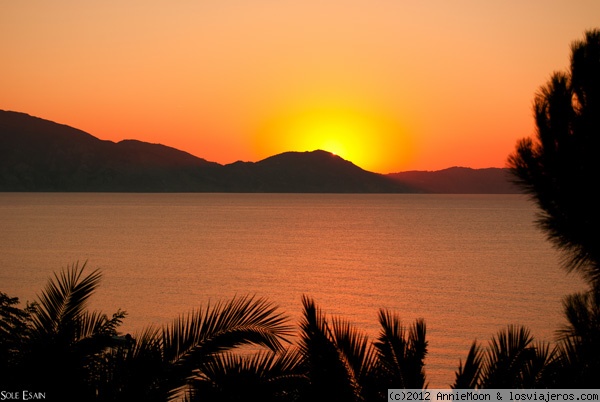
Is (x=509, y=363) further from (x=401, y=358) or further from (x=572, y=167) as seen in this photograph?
(x=572, y=167)

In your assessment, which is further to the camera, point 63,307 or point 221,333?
point 63,307

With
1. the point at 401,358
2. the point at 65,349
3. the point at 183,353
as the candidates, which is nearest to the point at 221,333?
the point at 183,353

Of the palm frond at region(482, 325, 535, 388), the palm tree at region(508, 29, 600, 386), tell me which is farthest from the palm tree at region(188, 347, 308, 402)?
the palm tree at region(508, 29, 600, 386)

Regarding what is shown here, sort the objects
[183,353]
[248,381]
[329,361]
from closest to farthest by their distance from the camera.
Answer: [248,381] → [183,353] → [329,361]

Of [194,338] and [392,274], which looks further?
[392,274]

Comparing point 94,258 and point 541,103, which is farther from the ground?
point 541,103

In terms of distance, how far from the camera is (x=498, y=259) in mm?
60906

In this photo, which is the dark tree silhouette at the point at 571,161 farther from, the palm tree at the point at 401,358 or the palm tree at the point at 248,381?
the palm tree at the point at 248,381

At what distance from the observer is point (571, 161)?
28.7 ft

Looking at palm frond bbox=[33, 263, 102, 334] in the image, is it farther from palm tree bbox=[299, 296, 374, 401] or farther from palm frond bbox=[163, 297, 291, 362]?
palm tree bbox=[299, 296, 374, 401]

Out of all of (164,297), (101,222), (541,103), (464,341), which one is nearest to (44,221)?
(101,222)

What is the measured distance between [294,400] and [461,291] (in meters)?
36.4

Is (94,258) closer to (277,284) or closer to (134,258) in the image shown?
(134,258)

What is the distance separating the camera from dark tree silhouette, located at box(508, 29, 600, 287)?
8586 mm
